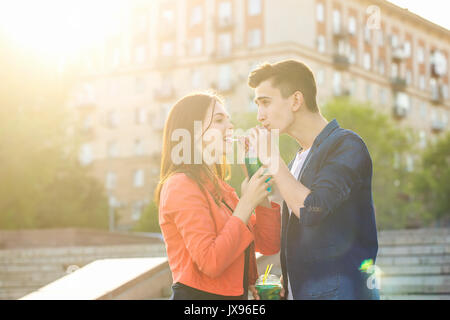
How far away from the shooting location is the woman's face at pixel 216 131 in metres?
3.40

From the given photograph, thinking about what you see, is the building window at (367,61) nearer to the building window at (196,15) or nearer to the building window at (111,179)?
the building window at (196,15)

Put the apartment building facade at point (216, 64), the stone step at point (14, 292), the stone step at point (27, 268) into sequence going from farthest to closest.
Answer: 1. the apartment building facade at point (216, 64)
2. the stone step at point (27, 268)
3. the stone step at point (14, 292)

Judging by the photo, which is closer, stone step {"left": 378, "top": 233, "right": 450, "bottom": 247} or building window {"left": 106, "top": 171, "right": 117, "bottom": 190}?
stone step {"left": 378, "top": 233, "right": 450, "bottom": 247}

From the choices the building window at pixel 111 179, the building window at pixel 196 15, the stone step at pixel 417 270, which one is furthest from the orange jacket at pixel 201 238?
the building window at pixel 111 179

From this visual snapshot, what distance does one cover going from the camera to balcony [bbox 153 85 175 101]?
49.2 meters

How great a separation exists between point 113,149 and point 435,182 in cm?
2551

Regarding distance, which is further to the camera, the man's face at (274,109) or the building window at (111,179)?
the building window at (111,179)

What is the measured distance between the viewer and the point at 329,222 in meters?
2.97

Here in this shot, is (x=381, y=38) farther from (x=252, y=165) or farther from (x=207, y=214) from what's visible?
(x=207, y=214)

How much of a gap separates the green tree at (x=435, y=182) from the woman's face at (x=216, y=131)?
3763 cm

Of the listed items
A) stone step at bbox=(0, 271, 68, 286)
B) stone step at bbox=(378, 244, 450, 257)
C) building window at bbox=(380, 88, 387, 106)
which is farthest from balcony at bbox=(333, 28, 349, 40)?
stone step at bbox=(378, 244, 450, 257)

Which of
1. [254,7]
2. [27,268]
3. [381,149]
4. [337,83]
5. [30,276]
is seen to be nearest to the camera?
[30,276]

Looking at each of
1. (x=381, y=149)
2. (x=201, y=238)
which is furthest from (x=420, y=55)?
(x=201, y=238)

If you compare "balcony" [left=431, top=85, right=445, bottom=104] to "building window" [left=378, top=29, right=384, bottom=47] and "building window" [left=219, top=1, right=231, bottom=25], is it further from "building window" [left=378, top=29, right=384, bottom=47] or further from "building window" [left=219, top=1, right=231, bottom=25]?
"building window" [left=219, top=1, right=231, bottom=25]
